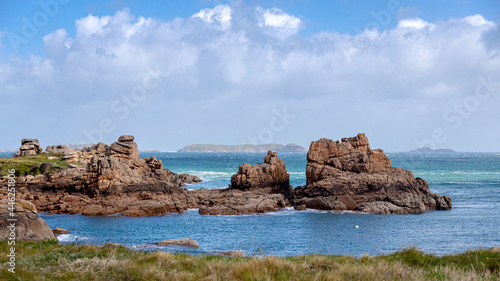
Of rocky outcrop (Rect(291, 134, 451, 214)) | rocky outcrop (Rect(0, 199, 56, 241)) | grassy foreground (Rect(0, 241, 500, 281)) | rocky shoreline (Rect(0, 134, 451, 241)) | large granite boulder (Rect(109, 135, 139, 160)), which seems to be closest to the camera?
grassy foreground (Rect(0, 241, 500, 281))

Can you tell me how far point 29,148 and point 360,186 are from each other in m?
68.7

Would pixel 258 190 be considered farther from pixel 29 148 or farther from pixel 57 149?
pixel 29 148

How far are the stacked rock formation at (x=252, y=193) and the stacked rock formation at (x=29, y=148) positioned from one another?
43822mm

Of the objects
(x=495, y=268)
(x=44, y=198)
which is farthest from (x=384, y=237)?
(x=44, y=198)

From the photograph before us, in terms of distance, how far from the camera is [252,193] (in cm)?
5334

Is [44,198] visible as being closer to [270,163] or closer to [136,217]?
[136,217]

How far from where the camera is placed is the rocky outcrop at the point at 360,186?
4794 centimetres

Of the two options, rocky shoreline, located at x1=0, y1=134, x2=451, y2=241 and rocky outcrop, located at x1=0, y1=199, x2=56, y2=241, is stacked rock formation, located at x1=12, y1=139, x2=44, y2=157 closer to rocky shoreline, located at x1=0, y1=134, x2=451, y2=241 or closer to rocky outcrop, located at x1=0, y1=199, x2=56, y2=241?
rocky shoreline, located at x1=0, y1=134, x2=451, y2=241

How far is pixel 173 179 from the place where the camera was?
68.7m

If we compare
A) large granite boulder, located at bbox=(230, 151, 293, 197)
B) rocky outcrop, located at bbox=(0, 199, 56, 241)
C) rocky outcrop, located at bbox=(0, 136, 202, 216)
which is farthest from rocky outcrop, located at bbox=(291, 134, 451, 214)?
rocky outcrop, located at bbox=(0, 199, 56, 241)

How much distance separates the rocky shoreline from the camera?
4653 centimetres

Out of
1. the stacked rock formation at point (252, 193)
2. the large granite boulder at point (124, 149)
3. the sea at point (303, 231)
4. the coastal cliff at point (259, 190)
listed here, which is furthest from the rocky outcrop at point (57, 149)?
the sea at point (303, 231)

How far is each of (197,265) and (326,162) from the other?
4580cm

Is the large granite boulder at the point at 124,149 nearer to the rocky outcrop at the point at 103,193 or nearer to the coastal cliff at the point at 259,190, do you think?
the coastal cliff at the point at 259,190
